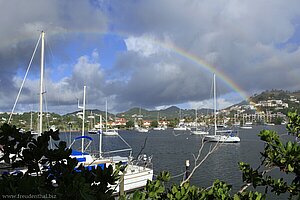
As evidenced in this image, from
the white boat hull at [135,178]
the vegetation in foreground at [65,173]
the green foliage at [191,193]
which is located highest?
the vegetation in foreground at [65,173]

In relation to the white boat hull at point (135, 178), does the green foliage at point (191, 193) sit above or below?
above

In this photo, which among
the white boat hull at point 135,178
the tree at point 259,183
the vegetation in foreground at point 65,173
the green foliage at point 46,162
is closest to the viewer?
the vegetation in foreground at point 65,173

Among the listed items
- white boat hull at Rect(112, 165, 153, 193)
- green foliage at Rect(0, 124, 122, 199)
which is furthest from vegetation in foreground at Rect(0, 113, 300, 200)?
white boat hull at Rect(112, 165, 153, 193)

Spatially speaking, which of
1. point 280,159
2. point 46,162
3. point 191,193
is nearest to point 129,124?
point 280,159

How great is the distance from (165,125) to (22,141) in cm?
17256

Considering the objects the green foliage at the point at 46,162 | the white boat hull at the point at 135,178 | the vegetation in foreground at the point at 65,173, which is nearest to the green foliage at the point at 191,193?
the vegetation in foreground at the point at 65,173

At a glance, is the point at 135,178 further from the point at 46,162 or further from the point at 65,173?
the point at 65,173

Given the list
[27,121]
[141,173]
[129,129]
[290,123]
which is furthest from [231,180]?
[129,129]

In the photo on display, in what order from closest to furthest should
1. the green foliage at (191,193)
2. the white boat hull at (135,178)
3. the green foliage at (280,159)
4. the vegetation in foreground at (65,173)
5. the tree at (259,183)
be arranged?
the vegetation in foreground at (65,173) < the green foliage at (191,193) < the tree at (259,183) < the green foliage at (280,159) < the white boat hull at (135,178)

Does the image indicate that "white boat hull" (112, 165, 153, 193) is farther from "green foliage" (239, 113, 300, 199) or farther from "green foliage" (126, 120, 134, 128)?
"green foliage" (126, 120, 134, 128)

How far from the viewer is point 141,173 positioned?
19422 millimetres

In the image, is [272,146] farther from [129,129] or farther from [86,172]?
[129,129]

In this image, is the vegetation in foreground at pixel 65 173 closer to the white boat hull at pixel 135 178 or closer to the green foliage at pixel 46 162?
the green foliage at pixel 46 162

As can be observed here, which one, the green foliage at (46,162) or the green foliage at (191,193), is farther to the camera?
the green foliage at (191,193)
